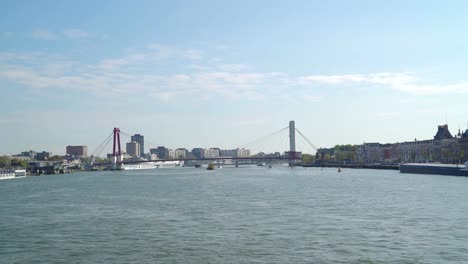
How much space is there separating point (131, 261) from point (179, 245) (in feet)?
9.11

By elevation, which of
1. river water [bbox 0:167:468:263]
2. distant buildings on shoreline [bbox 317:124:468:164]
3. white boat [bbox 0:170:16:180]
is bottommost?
river water [bbox 0:167:468:263]

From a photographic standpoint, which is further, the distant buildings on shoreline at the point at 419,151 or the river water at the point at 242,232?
the distant buildings on shoreline at the point at 419,151

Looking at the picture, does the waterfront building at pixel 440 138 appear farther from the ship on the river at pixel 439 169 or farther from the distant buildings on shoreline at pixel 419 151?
the ship on the river at pixel 439 169

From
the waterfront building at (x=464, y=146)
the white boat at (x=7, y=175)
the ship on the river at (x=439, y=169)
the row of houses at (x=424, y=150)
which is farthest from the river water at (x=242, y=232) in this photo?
the row of houses at (x=424, y=150)

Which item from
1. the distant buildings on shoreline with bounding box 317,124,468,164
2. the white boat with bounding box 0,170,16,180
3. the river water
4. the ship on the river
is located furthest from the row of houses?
the white boat with bounding box 0,170,16,180

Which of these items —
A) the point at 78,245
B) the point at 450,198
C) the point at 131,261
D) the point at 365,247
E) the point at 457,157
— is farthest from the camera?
the point at 457,157

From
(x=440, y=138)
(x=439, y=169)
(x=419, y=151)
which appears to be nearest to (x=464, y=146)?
(x=440, y=138)

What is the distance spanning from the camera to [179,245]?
19.9m

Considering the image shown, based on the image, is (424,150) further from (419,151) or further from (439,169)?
(439,169)

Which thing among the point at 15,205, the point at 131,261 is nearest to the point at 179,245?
the point at 131,261

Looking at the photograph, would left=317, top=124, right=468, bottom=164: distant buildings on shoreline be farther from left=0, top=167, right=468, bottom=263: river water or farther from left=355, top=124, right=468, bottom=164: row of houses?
left=0, top=167, right=468, bottom=263: river water

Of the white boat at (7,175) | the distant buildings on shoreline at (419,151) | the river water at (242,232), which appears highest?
the distant buildings on shoreline at (419,151)

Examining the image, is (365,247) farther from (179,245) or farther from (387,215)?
(387,215)

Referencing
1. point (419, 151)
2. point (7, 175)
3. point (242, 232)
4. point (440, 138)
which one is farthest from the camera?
point (419, 151)
